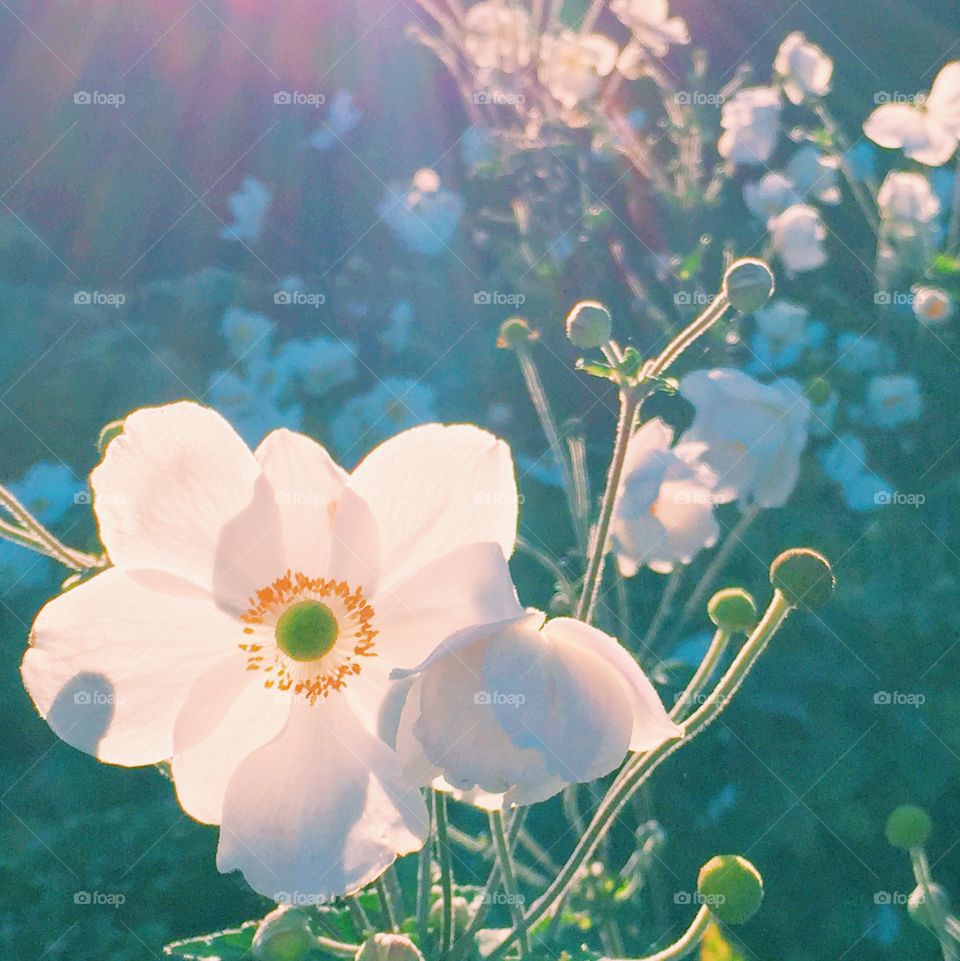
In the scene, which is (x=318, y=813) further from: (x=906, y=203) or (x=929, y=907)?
(x=906, y=203)

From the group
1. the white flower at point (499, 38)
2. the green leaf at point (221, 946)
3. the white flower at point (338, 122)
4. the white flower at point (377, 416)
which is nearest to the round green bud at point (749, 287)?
the green leaf at point (221, 946)

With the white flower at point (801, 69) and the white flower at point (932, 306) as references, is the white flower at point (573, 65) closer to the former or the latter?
the white flower at point (801, 69)

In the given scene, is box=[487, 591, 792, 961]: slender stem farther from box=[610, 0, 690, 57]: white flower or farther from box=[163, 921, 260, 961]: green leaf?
box=[610, 0, 690, 57]: white flower

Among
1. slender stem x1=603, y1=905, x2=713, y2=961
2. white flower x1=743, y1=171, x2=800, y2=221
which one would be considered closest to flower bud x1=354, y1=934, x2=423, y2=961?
slender stem x1=603, y1=905, x2=713, y2=961

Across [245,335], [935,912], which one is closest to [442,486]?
[935,912]

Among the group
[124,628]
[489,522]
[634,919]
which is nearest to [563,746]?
[489,522]

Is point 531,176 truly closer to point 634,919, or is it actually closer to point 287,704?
point 634,919

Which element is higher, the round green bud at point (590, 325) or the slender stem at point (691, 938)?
the round green bud at point (590, 325)
